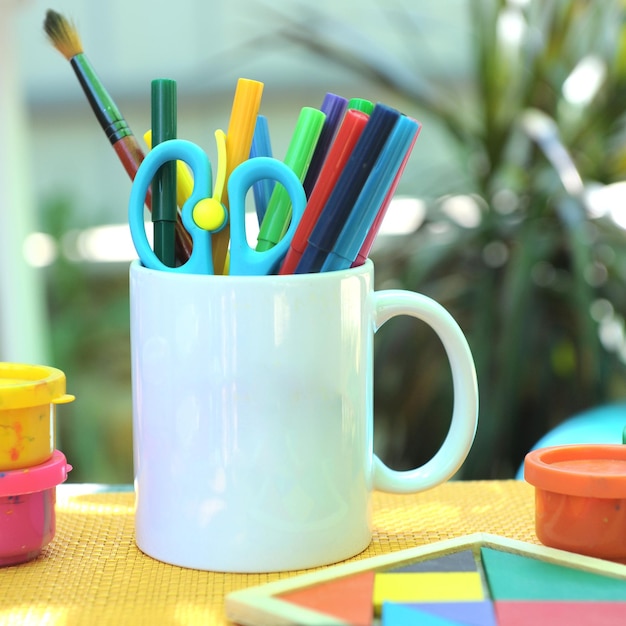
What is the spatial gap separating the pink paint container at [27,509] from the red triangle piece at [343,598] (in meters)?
0.12

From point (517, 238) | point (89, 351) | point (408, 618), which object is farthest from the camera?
point (89, 351)

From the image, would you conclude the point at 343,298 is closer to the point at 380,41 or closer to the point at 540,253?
the point at 540,253

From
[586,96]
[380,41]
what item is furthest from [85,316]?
[586,96]

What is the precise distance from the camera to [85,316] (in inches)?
81.6

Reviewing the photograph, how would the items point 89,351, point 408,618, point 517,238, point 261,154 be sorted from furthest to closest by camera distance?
1. point 89,351
2. point 517,238
3. point 261,154
4. point 408,618

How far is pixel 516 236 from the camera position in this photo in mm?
1176

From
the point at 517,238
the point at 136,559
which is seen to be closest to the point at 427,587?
the point at 136,559

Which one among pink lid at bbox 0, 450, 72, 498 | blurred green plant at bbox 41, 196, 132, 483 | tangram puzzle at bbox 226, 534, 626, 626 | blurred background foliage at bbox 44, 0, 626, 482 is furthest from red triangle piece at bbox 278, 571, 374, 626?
blurred green plant at bbox 41, 196, 132, 483

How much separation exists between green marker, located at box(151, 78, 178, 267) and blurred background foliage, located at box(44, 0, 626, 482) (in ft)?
2.37

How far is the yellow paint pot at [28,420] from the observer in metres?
0.39

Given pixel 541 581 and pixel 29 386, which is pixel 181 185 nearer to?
pixel 29 386

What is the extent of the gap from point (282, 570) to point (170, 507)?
0.05 meters

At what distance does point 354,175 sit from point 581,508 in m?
0.16

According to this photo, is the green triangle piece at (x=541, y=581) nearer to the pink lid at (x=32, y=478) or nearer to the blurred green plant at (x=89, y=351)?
the pink lid at (x=32, y=478)
